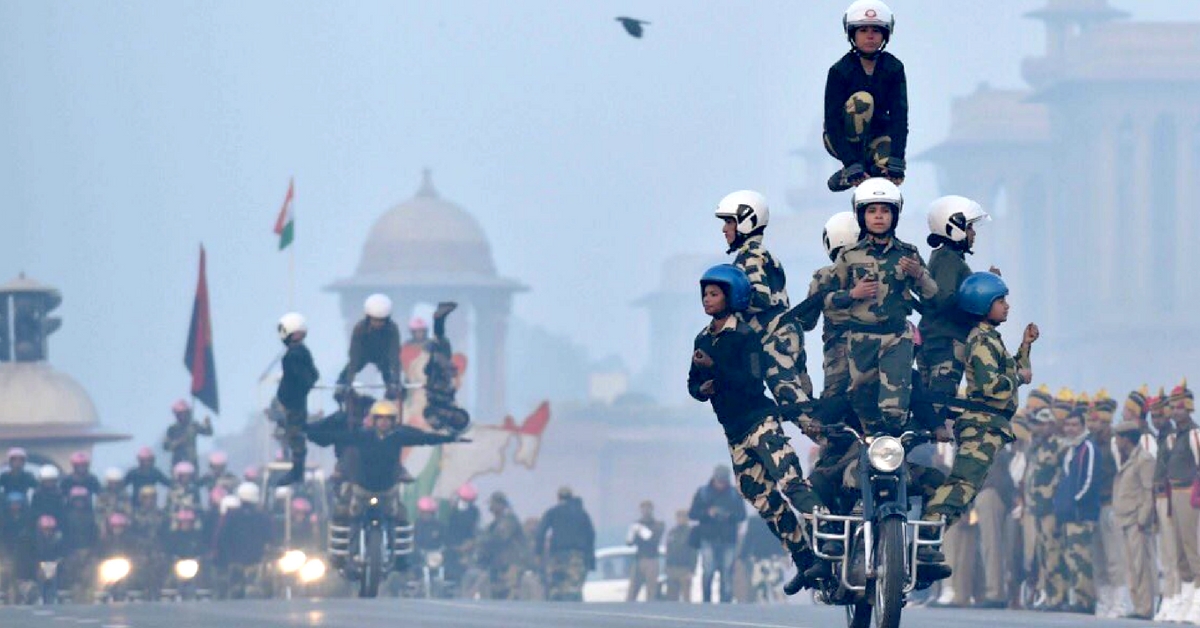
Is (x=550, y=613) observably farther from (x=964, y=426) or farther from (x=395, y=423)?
(x=964, y=426)

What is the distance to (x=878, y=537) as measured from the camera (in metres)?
19.0

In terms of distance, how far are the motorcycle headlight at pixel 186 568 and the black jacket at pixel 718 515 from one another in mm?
7261

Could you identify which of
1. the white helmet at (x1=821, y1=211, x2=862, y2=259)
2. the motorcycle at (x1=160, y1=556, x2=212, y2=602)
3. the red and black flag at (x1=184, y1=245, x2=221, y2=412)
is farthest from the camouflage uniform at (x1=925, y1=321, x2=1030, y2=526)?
the red and black flag at (x1=184, y1=245, x2=221, y2=412)

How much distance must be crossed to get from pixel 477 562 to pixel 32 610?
17.5m

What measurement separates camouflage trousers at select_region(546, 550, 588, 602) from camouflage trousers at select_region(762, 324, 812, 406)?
81.8 feet

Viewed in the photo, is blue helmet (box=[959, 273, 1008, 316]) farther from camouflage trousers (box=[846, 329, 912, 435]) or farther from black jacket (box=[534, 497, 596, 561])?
black jacket (box=[534, 497, 596, 561])

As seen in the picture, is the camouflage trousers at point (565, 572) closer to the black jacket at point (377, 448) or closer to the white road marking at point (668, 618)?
the black jacket at point (377, 448)

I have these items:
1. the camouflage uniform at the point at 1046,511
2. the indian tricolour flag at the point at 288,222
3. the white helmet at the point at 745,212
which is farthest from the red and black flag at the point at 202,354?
the white helmet at the point at 745,212

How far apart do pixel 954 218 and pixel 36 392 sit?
49087 millimetres

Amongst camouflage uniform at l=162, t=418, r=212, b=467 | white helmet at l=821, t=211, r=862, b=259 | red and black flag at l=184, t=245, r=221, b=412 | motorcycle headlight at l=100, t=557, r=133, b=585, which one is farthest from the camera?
red and black flag at l=184, t=245, r=221, b=412

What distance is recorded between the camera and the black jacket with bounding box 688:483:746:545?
133 feet

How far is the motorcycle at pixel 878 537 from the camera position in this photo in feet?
62.0

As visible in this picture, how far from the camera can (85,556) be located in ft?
143

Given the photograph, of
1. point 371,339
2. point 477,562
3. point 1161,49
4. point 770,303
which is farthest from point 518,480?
point 770,303
